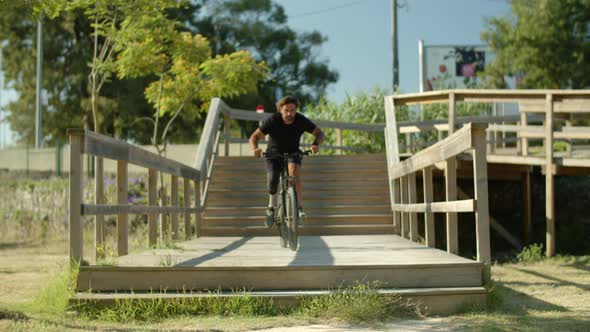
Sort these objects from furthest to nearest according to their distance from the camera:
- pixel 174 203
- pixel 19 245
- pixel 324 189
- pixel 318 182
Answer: pixel 19 245 → pixel 318 182 → pixel 324 189 → pixel 174 203

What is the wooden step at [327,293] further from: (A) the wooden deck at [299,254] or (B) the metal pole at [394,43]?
(B) the metal pole at [394,43]

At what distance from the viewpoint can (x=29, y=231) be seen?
53.9ft

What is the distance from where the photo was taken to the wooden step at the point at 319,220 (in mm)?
11164

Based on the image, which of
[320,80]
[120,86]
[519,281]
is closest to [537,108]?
[519,281]

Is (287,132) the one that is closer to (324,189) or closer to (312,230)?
(312,230)

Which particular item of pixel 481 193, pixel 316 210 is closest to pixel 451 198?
pixel 481 193

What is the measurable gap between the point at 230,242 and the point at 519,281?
3529mm

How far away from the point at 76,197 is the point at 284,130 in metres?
2.67

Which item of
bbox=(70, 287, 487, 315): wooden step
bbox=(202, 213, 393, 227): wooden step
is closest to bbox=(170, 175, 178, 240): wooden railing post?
bbox=(202, 213, 393, 227): wooden step

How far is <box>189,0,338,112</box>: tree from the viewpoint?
145 feet

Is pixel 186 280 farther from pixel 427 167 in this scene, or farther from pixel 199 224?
pixel 199 224

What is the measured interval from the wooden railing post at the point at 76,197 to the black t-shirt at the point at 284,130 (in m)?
2.47

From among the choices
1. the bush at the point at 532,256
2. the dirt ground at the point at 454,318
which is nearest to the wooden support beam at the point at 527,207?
the bush at the point at 532,256

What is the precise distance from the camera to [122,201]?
712cm
